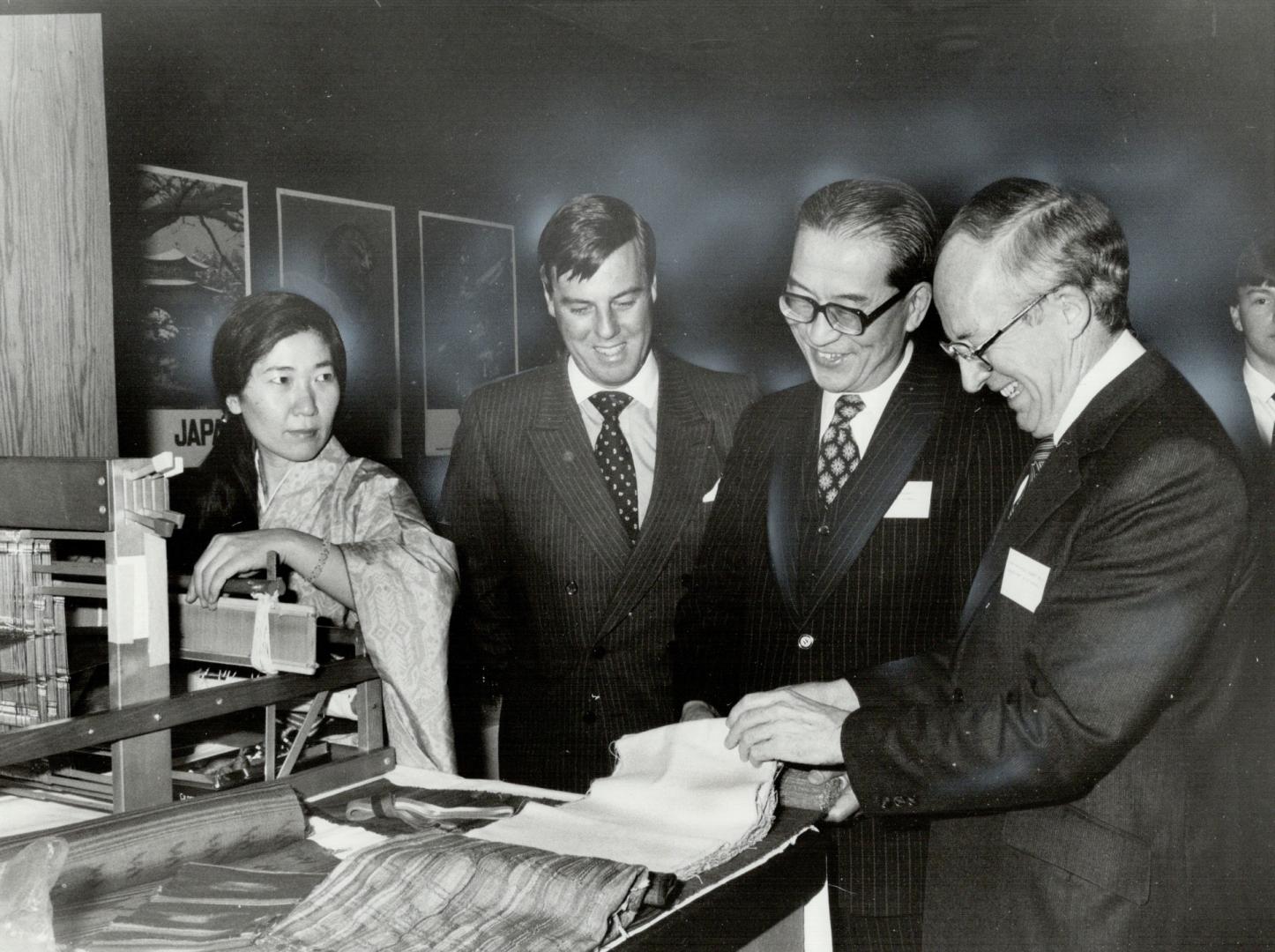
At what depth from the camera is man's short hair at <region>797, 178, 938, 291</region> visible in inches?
78.4

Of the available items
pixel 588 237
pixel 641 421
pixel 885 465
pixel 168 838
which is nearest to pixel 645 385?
pixel 641 421

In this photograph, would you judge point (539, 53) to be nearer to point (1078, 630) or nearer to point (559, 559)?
point (559, 559)

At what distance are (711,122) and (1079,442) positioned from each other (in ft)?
3.90

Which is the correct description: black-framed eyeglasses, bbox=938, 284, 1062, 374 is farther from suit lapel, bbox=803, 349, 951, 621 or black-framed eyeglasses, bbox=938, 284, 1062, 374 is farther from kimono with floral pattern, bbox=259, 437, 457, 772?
kimono with floral pattern, bbox=259, 437, 457, 772

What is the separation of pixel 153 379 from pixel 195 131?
0.51 m

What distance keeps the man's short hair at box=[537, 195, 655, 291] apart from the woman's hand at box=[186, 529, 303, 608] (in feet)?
2.63

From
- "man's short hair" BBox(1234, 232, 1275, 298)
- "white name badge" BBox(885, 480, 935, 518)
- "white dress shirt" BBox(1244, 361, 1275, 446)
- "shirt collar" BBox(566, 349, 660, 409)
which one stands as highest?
"man's short hair" BBox(1234, 232, 1275, 298)

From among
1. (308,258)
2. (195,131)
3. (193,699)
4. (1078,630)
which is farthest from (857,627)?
(195,131)

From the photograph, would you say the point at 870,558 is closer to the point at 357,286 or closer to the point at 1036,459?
the point at 1036,459

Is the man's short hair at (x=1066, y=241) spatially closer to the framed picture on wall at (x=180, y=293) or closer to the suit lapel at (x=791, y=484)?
the suit lapel at (x=791, y=484)

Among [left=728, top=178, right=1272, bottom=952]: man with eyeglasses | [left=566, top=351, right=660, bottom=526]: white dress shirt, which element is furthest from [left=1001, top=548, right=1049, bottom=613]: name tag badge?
[left=566, top=351, right=660, bottom=526]: white dress shirt

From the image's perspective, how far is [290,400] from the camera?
2199mm

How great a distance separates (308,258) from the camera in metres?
2.27

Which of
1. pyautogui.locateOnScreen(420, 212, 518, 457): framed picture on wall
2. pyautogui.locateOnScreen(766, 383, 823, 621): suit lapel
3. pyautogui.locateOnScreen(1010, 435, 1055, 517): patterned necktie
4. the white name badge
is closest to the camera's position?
pyautogui.locateOnScreen(1010, 435, 1055, 517): patterned necktie
